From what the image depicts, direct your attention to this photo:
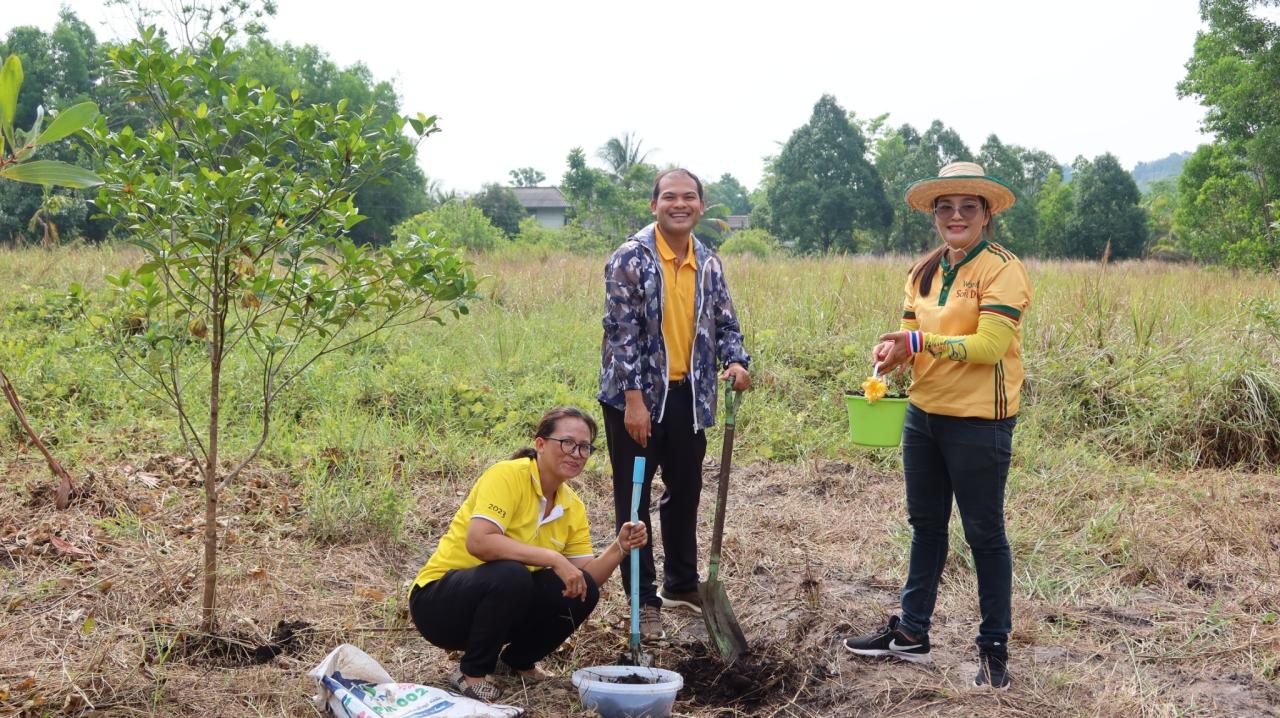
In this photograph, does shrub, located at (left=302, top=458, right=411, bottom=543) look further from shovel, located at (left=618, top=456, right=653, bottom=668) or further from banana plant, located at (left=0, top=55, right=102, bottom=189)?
banana plant, located at (left=0, top=55, right=102, bottom=189)

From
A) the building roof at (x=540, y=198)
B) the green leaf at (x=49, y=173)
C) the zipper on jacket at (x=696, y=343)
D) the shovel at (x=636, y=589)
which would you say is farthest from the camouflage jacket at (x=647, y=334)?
the building roof at (x=540, y=198)

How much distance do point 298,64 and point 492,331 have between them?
36693mm

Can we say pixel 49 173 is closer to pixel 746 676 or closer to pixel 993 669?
pixel 746 676

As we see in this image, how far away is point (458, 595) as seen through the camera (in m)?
2.77

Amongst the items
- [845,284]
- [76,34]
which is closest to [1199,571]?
[845,284]

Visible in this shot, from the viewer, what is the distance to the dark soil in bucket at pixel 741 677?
2.96 metres

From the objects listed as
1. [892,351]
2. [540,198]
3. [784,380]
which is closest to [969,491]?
[892,351]

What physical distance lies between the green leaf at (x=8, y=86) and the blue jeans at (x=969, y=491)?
2.44 metres

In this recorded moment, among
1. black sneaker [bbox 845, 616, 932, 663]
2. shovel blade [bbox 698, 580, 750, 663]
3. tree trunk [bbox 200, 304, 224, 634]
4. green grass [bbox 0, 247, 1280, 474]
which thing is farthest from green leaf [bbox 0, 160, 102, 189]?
green grass [bbox 0, 247, 1280, 474]

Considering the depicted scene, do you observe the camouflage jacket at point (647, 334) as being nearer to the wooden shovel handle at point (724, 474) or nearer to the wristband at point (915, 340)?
the wooden shovel handle at point (724, 474)

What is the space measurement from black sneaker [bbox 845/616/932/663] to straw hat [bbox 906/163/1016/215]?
1.41 metres

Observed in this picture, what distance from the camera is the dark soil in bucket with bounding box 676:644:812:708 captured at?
9.72ft

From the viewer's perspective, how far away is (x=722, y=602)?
11.0 feet

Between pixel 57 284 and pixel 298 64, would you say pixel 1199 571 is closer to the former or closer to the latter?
pixel 57 284
